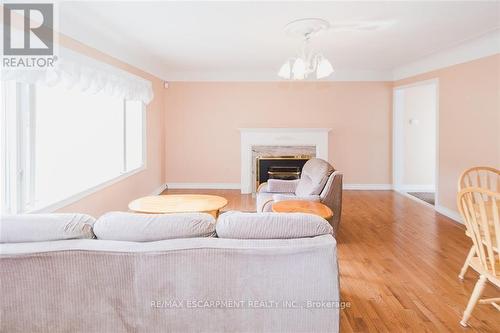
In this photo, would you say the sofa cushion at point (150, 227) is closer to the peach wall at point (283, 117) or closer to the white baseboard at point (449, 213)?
the white baseboard at point (449, 213)

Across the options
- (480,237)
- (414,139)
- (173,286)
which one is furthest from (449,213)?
(173,286)

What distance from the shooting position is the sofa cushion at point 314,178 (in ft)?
12.7

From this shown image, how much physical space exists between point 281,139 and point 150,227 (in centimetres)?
510

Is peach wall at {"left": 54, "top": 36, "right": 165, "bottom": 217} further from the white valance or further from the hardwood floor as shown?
the hardwood floor

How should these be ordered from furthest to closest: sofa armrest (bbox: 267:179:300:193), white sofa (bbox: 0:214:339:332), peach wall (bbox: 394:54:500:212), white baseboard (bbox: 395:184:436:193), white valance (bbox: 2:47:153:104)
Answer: white baseboard (bbox: 395:184:436:193) < sofa armrest (bbox: 267:179:300:193) < peach wall (bbox: 394:54:500:212) < white valance (bbox: 2:47:153:104) < white sofa (bbox: 0:214:339:332)

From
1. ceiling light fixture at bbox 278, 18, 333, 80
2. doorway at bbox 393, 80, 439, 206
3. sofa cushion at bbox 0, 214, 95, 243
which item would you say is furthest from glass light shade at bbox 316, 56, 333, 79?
doorway at bbox 393, 80, 439, 206

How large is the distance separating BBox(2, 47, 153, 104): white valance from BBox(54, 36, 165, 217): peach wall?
0.11 m

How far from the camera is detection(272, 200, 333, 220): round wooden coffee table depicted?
127 inches

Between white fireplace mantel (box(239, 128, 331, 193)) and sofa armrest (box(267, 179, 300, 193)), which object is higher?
white fireplace mantel (box(239, 128, 331, 193))

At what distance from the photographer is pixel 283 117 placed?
22.5ft

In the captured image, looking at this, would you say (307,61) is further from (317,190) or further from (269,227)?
(269,227)

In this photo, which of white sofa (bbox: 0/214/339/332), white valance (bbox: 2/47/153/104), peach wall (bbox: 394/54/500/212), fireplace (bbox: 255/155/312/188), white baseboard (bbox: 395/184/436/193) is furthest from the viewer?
white baseboard (bbox: 395/184/436/193)

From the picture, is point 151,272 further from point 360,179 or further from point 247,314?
point 360,179

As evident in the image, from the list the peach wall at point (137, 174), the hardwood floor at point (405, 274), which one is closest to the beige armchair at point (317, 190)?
the hardwood floor at point (405, 274)
